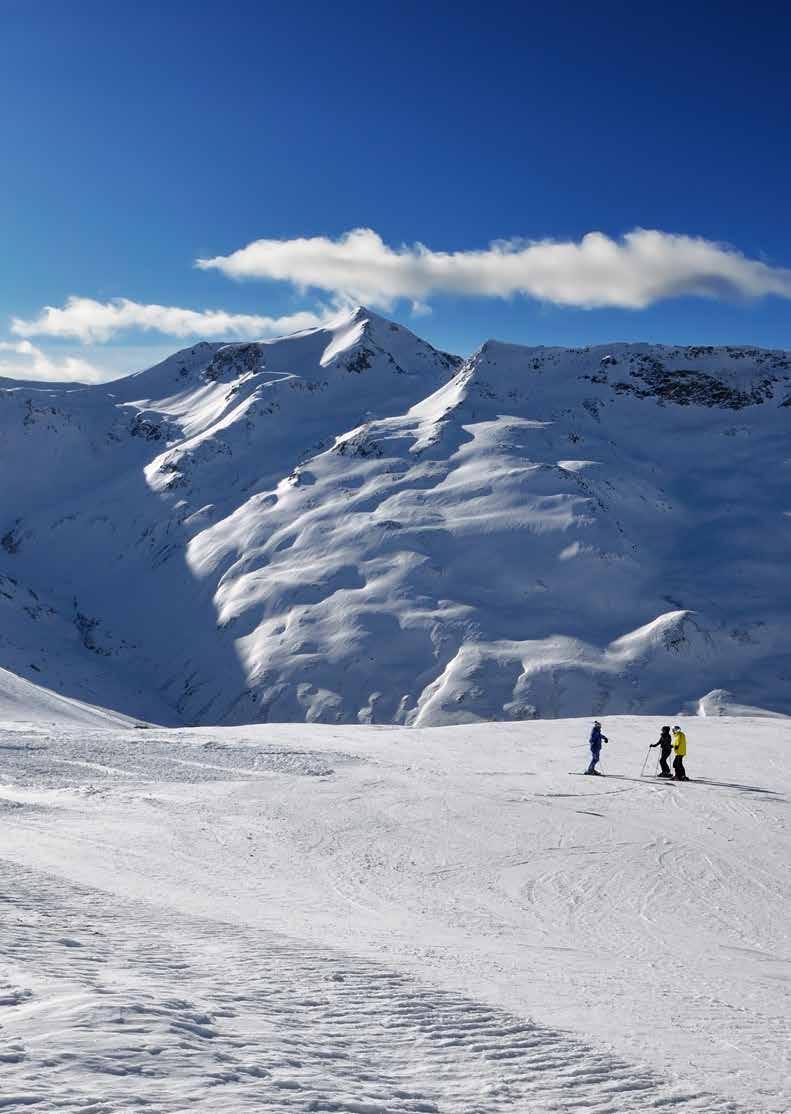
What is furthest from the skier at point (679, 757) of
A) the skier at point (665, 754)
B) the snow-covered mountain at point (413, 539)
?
the snow-covered mountain at point (413, 539)

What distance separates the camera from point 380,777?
24094mm

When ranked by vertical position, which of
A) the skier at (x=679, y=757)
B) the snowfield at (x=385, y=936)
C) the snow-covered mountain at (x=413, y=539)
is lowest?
the snowfield at (x=385, y=936)

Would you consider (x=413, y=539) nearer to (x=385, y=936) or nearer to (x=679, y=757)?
(x=679, y=757)

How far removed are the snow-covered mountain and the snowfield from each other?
66279 millimetres

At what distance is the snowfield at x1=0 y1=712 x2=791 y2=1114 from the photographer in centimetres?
649

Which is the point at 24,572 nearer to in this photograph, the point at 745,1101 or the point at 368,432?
the point at 368,432

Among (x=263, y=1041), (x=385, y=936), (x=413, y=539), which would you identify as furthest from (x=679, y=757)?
(x=413, y=539)

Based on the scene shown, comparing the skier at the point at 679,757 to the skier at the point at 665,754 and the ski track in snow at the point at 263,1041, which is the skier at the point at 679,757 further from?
the ski track in snow at the point at 263,1041

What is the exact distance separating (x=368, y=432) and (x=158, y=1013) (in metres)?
135

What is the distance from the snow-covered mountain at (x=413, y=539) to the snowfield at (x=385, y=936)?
66279 millimetres

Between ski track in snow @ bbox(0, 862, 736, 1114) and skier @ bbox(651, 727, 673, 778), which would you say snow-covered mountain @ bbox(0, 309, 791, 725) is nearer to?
skier @ bbox(651, 727, 673, 778)

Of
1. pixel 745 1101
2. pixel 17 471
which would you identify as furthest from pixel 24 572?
pixel 745 1101

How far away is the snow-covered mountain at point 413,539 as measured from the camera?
Result: 94188mm

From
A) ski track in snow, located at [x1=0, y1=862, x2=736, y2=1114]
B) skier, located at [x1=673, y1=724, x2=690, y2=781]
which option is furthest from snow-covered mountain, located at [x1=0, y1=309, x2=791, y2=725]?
ski track in snow, located at [x1=0, y1=862, x2=736, y2=1114]
